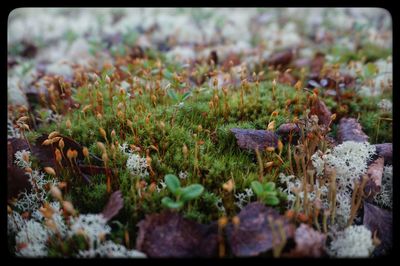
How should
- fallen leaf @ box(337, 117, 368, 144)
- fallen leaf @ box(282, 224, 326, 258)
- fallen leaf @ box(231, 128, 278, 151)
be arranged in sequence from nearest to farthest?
1. fallen leaf @ box(282, 224, 326, 258)
2. fallen leaf @ box(231, 128, 278, 151)
3. fallen leaf @ box(337, 117, 368, 144)

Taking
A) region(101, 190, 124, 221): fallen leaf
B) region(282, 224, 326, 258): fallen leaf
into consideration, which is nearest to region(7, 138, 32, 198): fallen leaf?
region(101, 190, 124, 221): fallen leaf

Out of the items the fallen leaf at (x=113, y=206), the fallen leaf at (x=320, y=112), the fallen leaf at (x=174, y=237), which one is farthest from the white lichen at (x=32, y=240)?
the fallen leaf at (x=320, y=112)

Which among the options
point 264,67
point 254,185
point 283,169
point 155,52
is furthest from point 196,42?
point 254,185

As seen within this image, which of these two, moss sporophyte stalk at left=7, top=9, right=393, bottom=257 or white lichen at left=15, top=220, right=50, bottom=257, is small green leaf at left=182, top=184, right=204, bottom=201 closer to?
moss sporophyte stalk at left=7, top=9, right=393, bottom=257

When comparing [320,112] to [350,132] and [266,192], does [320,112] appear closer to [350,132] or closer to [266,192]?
[350,132]

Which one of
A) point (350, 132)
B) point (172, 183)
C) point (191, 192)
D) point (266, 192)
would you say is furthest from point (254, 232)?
point (350, 132)

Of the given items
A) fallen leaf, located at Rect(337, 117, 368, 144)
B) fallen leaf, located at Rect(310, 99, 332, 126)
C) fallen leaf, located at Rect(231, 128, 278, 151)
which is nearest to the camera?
fallen leaf, located at Rect(231, 128, 278, 151)

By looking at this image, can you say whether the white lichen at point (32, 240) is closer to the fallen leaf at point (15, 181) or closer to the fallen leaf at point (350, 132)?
the fallen leaf at point (15, 181)
